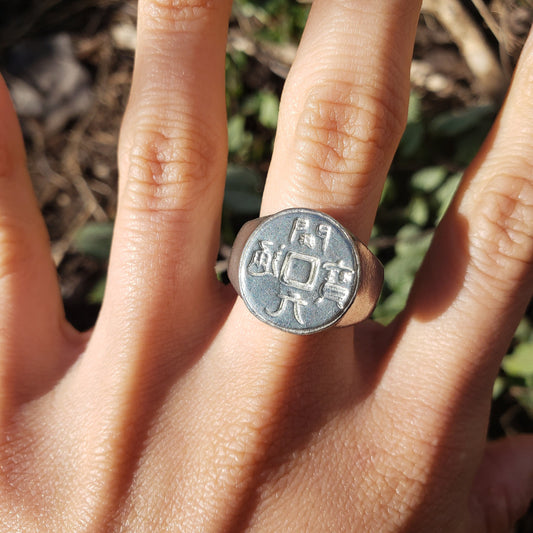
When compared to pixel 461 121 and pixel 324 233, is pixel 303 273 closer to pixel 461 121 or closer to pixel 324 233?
pixel 324 233

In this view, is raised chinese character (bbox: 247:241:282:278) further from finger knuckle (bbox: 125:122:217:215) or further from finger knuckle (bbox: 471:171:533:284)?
finger knuckle (bbox: 471:171:533:284)

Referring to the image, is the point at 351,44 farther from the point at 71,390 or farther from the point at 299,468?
the point at 71,390

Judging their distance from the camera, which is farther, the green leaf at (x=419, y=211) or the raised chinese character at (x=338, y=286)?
the green leaf at (x=419, y=211)

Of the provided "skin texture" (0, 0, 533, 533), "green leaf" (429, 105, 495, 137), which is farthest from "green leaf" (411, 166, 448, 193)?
"skin texture" (0, 0, 533, 533)

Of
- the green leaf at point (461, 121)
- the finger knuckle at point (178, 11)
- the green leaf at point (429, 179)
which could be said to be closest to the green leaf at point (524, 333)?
the green leaf at point (429, 179)

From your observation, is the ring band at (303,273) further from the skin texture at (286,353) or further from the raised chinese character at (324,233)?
the skin texture at (286,353)

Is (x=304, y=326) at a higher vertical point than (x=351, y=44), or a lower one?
lower

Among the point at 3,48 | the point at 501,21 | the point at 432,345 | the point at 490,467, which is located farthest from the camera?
the point at 3,48

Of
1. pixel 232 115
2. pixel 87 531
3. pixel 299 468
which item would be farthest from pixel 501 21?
pixel 87 531
